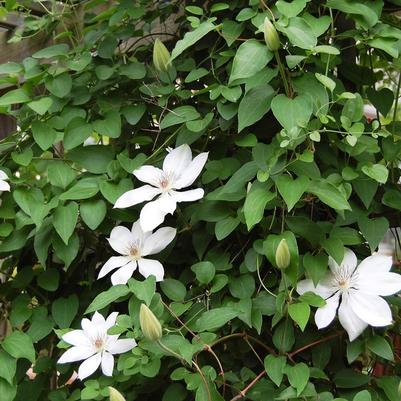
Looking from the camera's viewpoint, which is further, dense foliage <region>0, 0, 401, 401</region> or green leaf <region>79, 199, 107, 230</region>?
green leaf <region>79, 199, 107, 230</region>

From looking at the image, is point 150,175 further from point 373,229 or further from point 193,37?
point 373,229

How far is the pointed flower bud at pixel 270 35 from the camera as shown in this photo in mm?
809

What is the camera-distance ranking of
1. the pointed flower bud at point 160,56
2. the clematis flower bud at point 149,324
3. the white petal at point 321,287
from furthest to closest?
the pointed flower bud at point 160,56, the white petal at point 321,287, the clematis flower bud at point 149,324

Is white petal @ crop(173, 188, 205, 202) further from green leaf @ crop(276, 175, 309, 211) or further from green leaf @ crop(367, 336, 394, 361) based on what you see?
green leaf @ crop(367, 336, 394, 361)

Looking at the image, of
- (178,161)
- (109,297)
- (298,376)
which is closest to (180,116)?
(178,161)

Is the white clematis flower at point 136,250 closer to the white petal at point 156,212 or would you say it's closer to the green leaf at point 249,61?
the white petal at point 156,212

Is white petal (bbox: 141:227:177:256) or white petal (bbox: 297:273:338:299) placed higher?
white petal (bbox: 141:227:177:256)

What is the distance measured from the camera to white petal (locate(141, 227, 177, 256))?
3.00ft

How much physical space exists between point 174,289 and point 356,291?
24 centimetres

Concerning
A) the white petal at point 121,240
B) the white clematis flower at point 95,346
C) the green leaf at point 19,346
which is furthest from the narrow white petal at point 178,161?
the green leaf at point 19,346

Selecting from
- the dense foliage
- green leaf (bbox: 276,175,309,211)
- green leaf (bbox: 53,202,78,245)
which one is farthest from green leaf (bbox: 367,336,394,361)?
green leaf (bbox: 53,202,78,245)

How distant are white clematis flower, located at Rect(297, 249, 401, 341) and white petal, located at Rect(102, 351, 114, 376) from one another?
0.25 meters

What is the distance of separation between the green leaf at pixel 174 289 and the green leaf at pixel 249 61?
0.28m

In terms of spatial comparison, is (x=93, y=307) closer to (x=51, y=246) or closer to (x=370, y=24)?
(x=51, y=246)
